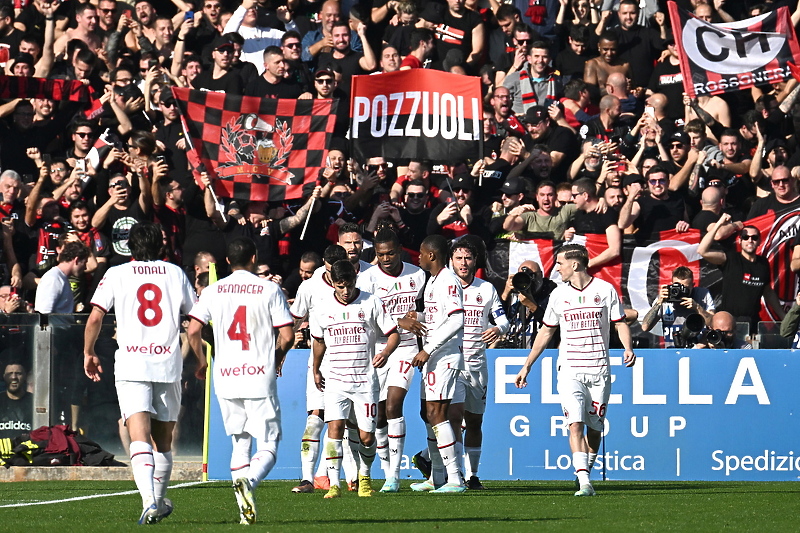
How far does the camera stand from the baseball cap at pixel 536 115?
18.5 m

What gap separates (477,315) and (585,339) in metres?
1.29

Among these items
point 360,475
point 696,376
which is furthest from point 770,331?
point 360,475

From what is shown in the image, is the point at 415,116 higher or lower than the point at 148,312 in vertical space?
higher

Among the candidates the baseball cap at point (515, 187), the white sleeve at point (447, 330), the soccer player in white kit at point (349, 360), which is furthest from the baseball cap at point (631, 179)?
the soccer player in white kit at point (349, 360)

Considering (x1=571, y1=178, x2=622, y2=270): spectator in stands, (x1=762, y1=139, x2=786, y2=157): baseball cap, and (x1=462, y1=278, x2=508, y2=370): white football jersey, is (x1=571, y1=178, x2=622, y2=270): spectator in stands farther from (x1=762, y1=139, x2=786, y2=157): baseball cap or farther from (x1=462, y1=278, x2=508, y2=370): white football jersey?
(x1=462, y1=278, x2=508, y2=370): white football jersey

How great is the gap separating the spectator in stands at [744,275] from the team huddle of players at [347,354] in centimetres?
410

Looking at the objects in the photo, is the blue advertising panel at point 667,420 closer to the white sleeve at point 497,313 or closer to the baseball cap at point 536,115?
the white sleeve at point 497,313

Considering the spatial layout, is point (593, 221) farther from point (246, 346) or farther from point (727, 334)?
point (246, 346)

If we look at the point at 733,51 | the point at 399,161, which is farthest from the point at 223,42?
the point at 733,51

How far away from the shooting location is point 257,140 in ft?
57.9

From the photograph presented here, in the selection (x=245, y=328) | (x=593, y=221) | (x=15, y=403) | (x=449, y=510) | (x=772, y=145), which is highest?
(x=772, y=145)

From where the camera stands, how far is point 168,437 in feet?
31.4

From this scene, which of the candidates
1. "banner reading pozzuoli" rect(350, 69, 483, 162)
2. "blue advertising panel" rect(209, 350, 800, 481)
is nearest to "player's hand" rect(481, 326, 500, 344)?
"blue advertising panel" rect(209, 350, 800, 481)

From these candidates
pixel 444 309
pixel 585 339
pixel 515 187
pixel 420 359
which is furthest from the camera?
pixel 515 187
